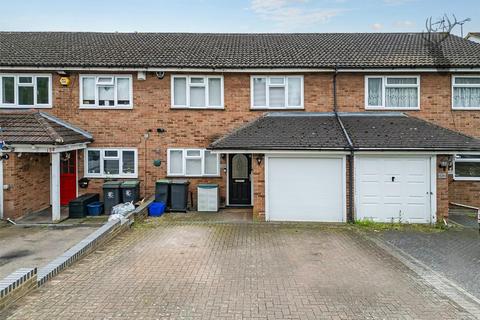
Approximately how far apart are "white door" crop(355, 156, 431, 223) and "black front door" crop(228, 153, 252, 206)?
A: 3.69 meters

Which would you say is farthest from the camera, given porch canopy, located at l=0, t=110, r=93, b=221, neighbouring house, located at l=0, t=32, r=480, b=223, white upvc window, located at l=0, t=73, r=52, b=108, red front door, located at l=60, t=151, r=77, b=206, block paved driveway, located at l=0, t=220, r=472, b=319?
red front door, located at l=60, t=151, r=77, b=206

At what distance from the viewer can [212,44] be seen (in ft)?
49.0

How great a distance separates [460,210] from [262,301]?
9957mm

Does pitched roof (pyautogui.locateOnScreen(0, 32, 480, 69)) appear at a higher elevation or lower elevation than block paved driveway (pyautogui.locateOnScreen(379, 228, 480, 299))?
higher

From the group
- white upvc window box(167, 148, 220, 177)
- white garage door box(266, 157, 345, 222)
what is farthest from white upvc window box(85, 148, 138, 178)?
white garage door box(266, 157, 345, 222)

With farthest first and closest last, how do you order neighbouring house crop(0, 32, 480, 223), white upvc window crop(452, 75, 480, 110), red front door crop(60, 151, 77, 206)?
red front door crop(60, 151, 77, 206), white upvc window crop(452, 75, 480, 110), neighbouring house crop(0, 32, 480, 223)

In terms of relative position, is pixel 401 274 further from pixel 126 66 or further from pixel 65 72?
pixel 65 72

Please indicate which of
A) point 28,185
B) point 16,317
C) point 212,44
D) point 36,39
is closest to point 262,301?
point 16,317

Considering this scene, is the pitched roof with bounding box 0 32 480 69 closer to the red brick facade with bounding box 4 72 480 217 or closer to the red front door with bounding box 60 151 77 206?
the red brick facade with bounding box 4 72 480 217

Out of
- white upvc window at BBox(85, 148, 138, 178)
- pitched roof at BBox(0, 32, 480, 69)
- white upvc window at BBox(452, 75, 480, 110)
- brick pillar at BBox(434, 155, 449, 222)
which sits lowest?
brick pillar at BBox(434, 155, 449, 222)

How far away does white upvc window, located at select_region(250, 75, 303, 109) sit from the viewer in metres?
12.7

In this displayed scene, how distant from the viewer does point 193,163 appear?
42.0 ft

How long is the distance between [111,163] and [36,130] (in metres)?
2.66

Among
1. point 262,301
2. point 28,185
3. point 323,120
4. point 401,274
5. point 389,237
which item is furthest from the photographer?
point 323,120
